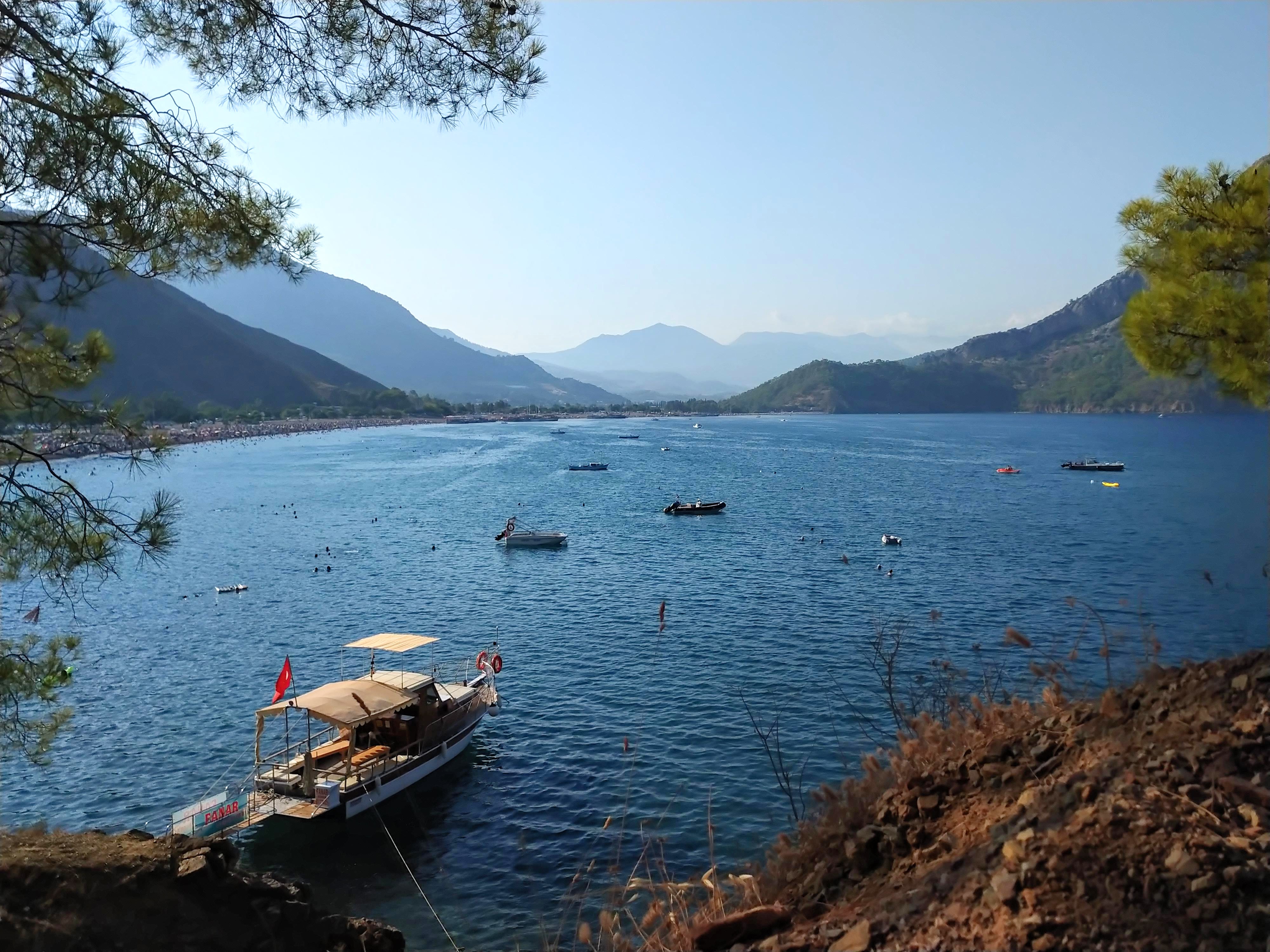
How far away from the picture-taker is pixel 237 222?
8.05 meters

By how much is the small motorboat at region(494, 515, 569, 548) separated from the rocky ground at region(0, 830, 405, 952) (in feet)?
134

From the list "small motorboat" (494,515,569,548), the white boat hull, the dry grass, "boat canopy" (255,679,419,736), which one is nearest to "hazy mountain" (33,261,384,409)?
"small motorboat" (494,515,569,548)

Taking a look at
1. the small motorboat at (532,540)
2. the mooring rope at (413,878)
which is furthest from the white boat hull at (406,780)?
the small motorboat at (532,540)

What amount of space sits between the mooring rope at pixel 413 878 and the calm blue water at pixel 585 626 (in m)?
0.20

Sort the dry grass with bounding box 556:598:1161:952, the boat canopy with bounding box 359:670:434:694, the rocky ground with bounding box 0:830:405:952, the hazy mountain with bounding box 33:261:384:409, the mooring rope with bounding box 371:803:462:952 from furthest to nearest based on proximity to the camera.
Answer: the hazy mountain with bounding box 33:261:384:409 < the boat canopy with bounding box 359:670:434:694 < the mooring rope with bounding box 371:803:462:952 < the rocky ground with bounding box 0:830:405:952 < the dry grass with bounding box 556:598:1161:952

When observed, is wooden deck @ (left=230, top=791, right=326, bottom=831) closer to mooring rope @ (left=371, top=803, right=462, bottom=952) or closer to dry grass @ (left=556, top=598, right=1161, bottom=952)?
mooring rope @ (left=371, top=803, right=462, bottom=952)

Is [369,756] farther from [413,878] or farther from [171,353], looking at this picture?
[171,353]

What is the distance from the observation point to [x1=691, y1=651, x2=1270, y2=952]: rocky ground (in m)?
4.18

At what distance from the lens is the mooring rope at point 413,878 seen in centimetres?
1285

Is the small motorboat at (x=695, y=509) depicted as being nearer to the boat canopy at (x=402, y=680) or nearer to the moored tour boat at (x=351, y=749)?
the moored tour boat at (x=351, y=749)

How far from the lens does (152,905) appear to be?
22.7 ft

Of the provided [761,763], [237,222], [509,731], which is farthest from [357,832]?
[237,222]

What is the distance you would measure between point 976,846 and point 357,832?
1585 cm

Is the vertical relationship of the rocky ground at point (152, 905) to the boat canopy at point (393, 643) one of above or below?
above
